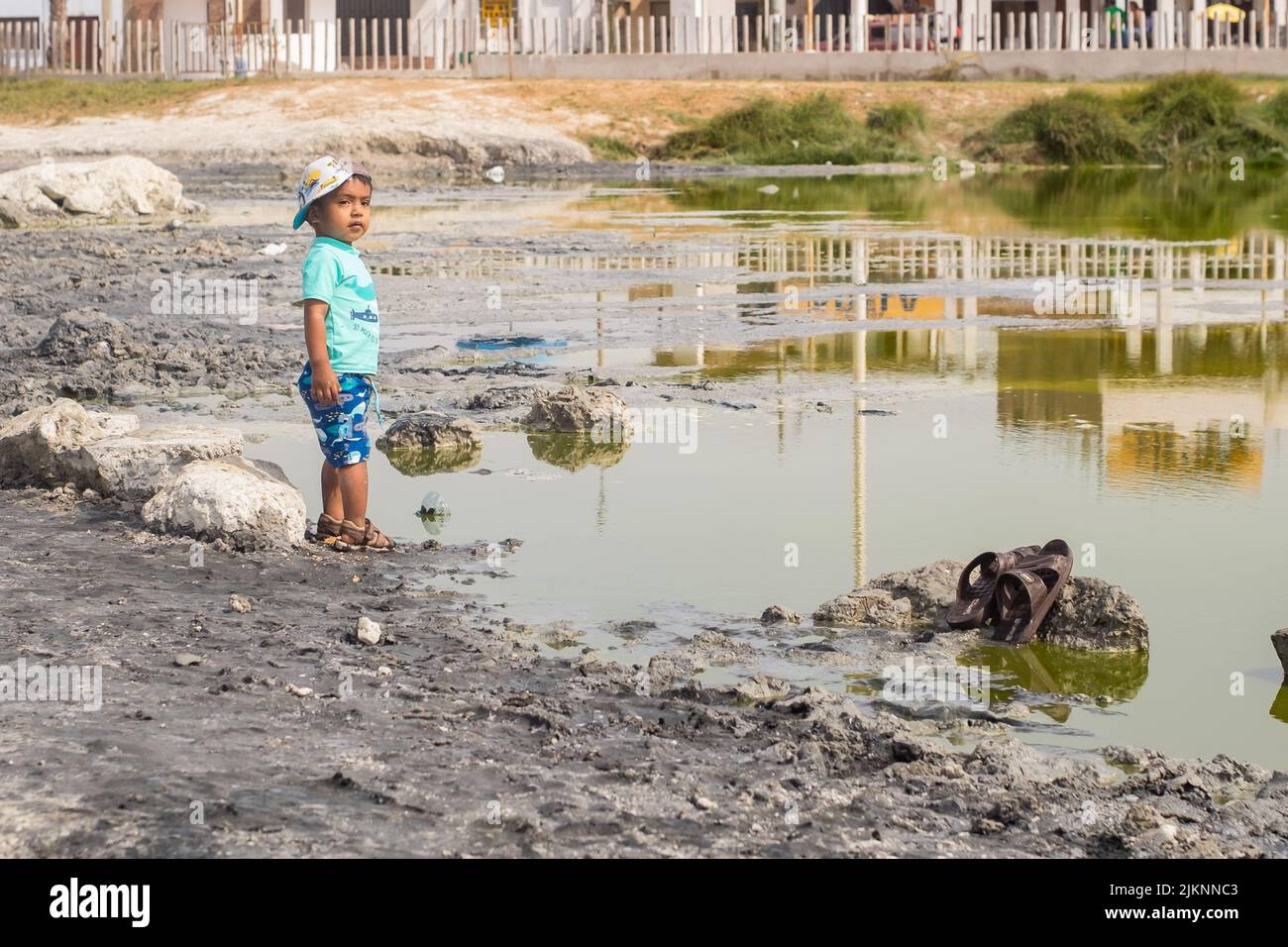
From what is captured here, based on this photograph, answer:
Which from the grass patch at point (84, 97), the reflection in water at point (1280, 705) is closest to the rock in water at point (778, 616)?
the reflection in water at point (1280, 705)

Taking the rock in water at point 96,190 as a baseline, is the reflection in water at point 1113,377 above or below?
below

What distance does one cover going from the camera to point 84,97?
40750 millimetres

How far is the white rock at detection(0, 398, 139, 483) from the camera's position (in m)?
7.90

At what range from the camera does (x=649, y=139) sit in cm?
3797

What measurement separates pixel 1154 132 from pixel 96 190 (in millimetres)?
22569

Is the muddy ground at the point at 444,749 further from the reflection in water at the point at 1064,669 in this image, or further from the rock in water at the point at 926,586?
the rock in water at the point at 926,586

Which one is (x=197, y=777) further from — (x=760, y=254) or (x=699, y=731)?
(x=760, y=254)

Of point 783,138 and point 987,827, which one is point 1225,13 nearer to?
point 783,138

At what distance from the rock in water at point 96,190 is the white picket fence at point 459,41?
2148 cm

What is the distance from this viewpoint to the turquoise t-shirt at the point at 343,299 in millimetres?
7176

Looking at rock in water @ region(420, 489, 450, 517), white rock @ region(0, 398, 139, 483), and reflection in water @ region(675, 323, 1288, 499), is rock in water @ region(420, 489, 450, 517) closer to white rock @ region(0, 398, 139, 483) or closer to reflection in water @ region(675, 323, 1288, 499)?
white rock @ region(0, 398, 139, 483)

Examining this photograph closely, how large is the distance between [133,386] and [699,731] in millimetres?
6527

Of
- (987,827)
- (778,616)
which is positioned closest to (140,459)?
(778,616)
